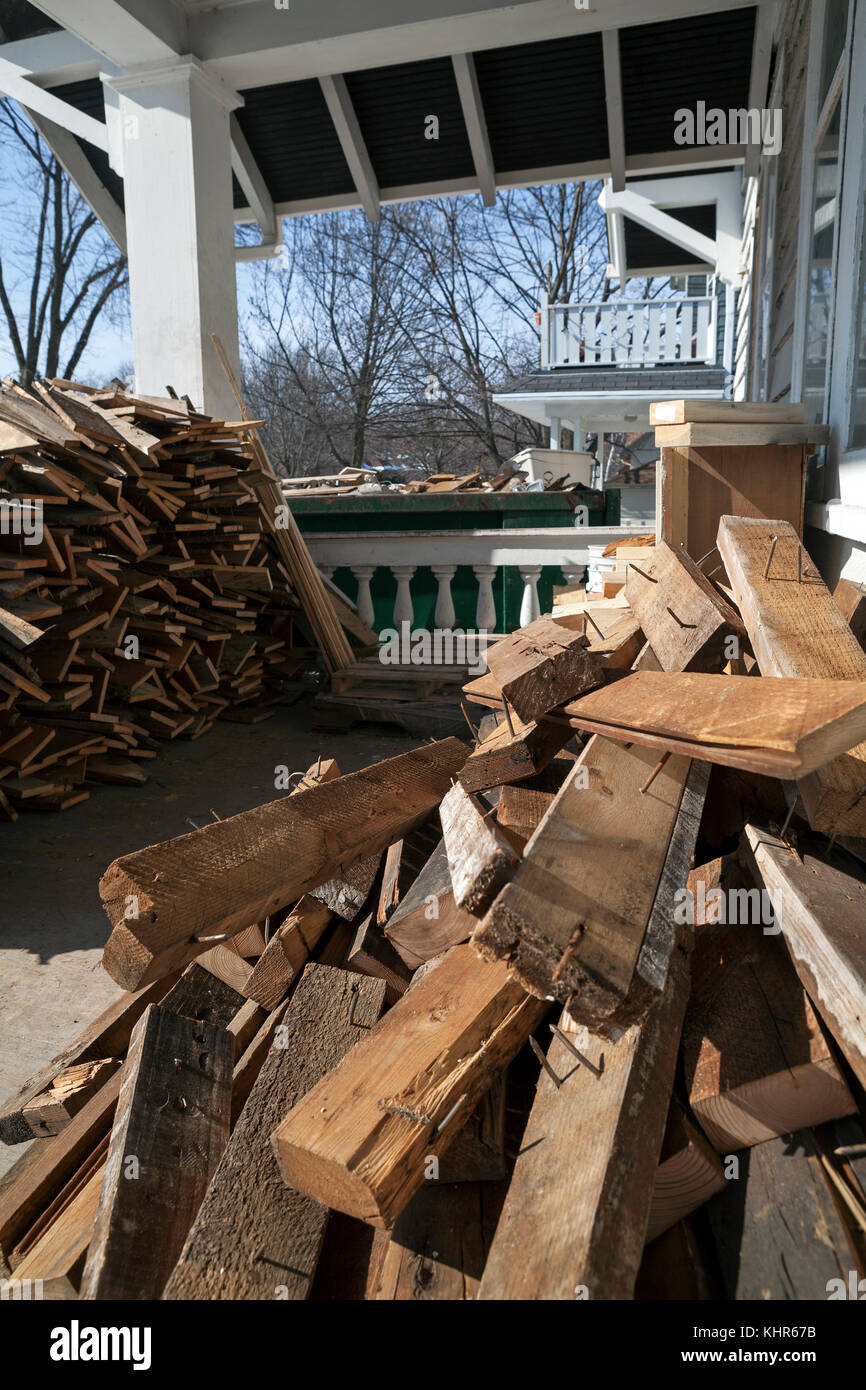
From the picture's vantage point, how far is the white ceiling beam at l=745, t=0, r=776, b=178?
5.73 m

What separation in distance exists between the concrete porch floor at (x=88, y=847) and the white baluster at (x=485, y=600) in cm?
131

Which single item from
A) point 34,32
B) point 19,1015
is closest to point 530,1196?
point 19,1015

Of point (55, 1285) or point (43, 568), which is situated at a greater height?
point (43, 568)

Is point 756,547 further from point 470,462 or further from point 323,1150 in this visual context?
point 470,462

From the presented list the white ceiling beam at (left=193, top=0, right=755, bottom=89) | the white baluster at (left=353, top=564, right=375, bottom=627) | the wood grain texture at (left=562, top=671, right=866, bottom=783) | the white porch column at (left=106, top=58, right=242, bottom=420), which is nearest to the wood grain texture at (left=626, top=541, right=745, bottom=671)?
the wood grain texture at (left=562, top=671, right=866, bottom=783)

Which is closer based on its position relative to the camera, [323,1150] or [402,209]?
[323,1150]

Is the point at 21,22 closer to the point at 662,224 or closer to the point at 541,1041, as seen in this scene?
the point at 662,224

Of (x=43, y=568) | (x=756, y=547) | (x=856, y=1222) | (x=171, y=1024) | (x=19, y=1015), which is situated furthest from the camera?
(x=43, y=568)

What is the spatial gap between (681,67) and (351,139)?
2.52 metres

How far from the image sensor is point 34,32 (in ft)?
22.5

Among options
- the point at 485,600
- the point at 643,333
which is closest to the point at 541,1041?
the point at 485,600

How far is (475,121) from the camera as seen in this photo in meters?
6.85

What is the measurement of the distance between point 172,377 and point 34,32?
3122 mm

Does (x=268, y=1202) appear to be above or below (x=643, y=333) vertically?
below
